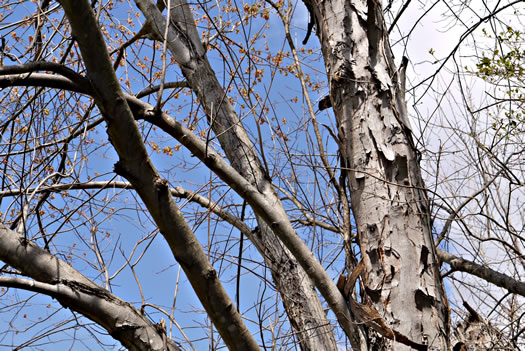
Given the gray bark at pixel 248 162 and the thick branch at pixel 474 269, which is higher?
the gray bark at pixel 248 162

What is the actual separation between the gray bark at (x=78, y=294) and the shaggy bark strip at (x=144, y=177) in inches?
14.0

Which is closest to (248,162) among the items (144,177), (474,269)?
(144,177)

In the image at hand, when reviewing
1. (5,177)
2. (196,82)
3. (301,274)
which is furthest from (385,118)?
(5,177)

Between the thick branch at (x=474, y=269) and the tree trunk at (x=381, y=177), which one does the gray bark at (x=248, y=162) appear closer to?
the tree trunk at (x=381, y=177)

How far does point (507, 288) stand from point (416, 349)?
4.68ft

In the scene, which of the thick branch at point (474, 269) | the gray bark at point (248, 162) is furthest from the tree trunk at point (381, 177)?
the thick branch at point (474, 269)

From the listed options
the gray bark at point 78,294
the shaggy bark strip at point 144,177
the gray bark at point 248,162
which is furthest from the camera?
the gray bark at point 248,162

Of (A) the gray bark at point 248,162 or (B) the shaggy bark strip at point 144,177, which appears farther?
(A) the gray bark at point 248,162

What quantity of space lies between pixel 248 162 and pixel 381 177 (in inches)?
35.1

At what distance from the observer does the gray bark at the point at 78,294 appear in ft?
6.68

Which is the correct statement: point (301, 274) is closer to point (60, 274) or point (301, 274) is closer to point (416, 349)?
point (416, 349)

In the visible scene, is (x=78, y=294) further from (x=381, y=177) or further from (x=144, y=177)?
(x=381, y=177)

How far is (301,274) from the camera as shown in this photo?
324 centimetres

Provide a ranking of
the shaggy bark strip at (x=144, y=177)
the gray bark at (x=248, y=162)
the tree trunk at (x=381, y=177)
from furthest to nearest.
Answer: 1. the gray bark at (x=248, y=162)
2. the tree trunk at (x=381, y=177)
3. the shaggy bark strip at (x=144, y=177)
